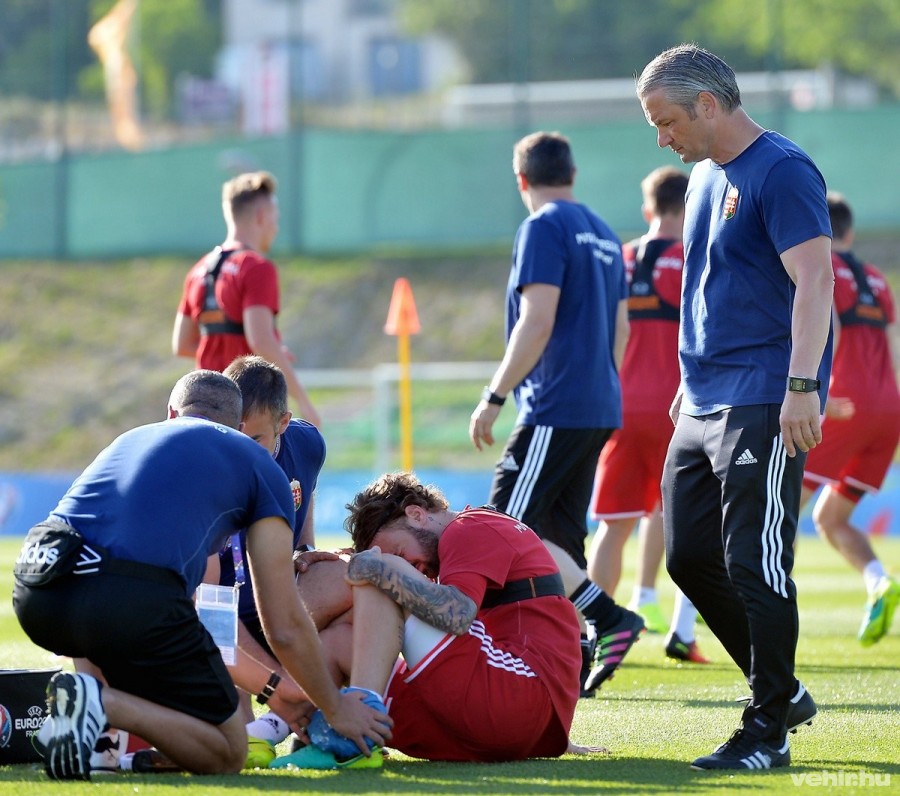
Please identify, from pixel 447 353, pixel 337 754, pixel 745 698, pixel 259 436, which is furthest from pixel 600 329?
pixel 447 353

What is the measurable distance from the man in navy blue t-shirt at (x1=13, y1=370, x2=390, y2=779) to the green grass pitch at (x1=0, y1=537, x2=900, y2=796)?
0.62 feet

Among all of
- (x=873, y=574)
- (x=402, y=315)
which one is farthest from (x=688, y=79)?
(x=402, y=315)

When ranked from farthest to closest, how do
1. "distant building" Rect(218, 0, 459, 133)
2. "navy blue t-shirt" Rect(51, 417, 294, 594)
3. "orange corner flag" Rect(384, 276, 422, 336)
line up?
"distant building" Rect(218, 0, 459, 133) < "orange corner flag" Rect(384, 276, 422, 336) < "navy blue t-shirt" Rect(51, 417, 294, 594)

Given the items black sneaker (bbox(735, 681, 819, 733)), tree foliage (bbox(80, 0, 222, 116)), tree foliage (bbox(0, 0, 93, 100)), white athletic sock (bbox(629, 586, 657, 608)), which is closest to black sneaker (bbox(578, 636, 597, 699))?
black sneaker (bbox(735, 681, 819, 733))

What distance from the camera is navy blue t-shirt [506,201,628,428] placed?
7.01 m

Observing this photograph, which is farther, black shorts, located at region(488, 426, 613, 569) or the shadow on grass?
black shorts, located at region(488, 426, 613, 569)

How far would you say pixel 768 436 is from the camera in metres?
4.76

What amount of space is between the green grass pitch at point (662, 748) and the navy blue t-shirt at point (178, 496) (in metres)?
0.70

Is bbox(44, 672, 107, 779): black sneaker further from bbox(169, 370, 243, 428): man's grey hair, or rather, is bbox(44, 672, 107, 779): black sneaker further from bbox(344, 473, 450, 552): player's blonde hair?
bbox(344, 473, 450, 552): player's blonde hair

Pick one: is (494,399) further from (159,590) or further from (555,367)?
(159,590)

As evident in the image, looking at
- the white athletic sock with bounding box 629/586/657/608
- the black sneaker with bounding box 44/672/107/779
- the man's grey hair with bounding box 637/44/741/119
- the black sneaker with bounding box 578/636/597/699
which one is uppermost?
the man's grey hair with bounding box 637/44/741/119

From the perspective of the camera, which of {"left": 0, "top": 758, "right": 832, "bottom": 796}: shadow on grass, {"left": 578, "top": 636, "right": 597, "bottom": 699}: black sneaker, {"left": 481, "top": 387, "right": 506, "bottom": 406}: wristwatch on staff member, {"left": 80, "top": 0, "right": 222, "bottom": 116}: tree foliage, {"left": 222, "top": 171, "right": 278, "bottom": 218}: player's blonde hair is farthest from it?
{"left": 80, "top": 0, "right": 222, "bottom": 116}: tree foliage

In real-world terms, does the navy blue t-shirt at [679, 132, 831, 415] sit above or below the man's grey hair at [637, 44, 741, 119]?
below

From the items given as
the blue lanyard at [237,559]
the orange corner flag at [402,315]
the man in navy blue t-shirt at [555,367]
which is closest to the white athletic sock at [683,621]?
the man in navy blue t-shirt at [555,367]
